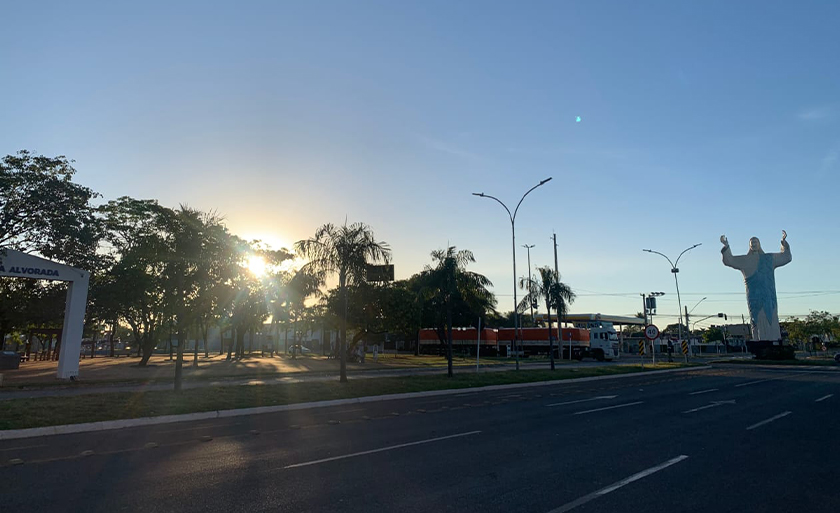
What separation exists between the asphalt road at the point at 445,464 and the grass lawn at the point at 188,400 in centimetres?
187

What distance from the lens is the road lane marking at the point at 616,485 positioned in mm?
6168

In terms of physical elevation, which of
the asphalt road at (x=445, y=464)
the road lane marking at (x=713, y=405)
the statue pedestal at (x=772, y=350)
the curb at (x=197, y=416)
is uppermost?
the statue pedestal at (x=772, y=350)

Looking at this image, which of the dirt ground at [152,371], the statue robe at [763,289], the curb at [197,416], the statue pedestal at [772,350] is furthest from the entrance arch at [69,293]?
the statue pedestal at [772,350]

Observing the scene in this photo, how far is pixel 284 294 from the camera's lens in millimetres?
47188

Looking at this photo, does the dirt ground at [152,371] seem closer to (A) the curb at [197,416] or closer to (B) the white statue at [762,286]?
(A) the curb at [197,416]

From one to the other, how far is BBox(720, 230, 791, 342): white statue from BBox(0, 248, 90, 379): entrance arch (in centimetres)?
5557

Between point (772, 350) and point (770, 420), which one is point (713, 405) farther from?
point (772, 350)

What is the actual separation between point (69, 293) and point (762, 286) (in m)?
56.5

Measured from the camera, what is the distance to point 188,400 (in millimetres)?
16969

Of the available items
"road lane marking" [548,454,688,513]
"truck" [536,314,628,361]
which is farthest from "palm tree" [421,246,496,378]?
"truck" [536,314,628,361]

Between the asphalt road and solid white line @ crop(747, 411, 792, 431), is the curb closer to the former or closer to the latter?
the asphalt road

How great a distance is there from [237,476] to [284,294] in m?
40.7

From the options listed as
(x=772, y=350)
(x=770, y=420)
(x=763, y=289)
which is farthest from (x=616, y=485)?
(x=772, y=350)

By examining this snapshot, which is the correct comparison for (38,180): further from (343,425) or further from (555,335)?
(555,335)
